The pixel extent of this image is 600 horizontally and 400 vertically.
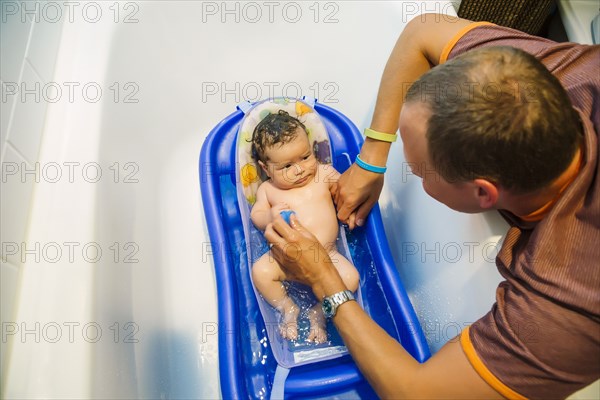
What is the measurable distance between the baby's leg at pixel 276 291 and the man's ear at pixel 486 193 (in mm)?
597

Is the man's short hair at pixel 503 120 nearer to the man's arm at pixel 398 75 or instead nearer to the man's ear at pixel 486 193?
the man's ear at pixel 486 193

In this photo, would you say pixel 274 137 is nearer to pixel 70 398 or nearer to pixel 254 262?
pixel 254 262

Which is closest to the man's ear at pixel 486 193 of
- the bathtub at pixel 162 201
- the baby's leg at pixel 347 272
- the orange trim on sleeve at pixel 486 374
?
the orange trim on sleeve at pixel 486 374

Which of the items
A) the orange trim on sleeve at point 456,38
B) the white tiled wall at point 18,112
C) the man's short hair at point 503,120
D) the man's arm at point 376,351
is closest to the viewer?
the man's short hair at point 503,120

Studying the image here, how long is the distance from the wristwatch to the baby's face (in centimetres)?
39

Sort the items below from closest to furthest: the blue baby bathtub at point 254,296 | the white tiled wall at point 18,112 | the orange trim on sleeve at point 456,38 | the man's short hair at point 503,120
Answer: the man's short hair at point 503,120 → the white tiled wall at point 18,112 → the orange trim on sleeve at point 456,38 → the blue baby bathtub at point 254,296

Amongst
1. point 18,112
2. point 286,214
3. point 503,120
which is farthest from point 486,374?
point 18,112

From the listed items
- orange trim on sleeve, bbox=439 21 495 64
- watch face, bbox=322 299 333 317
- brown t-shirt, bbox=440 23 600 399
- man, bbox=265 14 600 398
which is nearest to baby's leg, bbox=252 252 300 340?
watch face, bbox=322 299 333 317

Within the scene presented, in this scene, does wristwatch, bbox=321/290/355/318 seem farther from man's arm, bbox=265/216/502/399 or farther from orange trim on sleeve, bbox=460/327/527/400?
orange trim on sleeve, bbox=460/327/527/400

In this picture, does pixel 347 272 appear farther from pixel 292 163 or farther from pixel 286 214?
pixel 292 163

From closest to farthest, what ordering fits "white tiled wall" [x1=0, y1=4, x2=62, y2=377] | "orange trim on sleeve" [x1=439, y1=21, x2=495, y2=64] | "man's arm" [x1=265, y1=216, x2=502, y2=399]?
"man's arm" [x1=265, y1=216, x2=502, y2=399] < "white tiled wall" [x1=0, y1=4, x2=62, y2=377] < "orange trim on sleeve" [x1=439, y1=21, x2=495, y2=64]

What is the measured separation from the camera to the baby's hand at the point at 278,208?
1264 millimetres

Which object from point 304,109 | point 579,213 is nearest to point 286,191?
point 304,109

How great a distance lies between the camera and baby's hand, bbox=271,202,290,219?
4.15 ft
